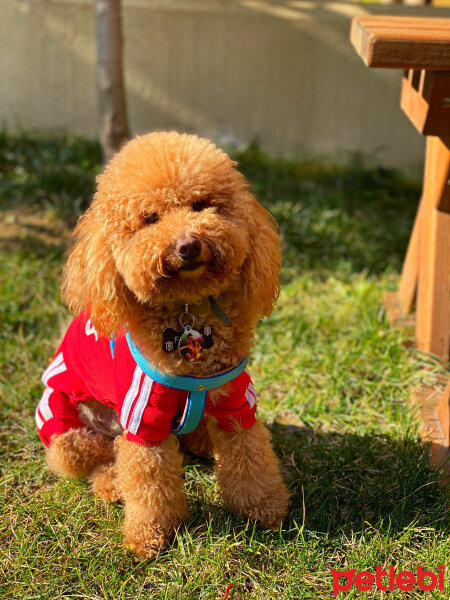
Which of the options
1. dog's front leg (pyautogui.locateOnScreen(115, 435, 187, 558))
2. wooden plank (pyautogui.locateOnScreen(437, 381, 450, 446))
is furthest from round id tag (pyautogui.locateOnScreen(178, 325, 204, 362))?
wooden plank (pyautogui.locateOnScreen(437, 381, 450, 446))

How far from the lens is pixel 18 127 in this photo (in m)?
5.31

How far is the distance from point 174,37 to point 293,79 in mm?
1046

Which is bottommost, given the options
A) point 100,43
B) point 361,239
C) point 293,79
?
point 361,239

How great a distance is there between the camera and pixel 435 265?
2902mm

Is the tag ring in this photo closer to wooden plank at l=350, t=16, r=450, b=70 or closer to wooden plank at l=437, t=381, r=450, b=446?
wooden plank at l=350, t=16, r=450, b=70

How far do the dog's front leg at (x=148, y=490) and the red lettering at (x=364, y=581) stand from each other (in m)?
0.64

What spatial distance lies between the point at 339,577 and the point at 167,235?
120 cm

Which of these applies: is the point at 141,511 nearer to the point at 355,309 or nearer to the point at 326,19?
the point at 355,309

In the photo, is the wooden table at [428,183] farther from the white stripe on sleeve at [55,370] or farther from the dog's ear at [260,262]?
the white stripe on sleeve at [55,370]

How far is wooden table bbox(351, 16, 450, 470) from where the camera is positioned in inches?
82.4

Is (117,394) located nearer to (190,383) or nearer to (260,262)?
(190,383)

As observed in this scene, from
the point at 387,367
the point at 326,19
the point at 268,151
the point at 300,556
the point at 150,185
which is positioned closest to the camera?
the point at 150,185

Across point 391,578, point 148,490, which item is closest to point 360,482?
point 391,578

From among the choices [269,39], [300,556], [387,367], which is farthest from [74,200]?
[300,556]
